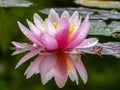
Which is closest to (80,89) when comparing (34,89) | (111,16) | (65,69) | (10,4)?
(65,69)

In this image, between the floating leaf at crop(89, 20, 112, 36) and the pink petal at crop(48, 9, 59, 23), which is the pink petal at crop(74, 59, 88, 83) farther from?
the floating leaf at crop(89, 20, 112, 36)

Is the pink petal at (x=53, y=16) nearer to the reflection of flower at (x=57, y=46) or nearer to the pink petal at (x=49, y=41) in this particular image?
the reflection of flower at (x=57, y=46)

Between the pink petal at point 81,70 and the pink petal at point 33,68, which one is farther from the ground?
the pink petal at point 33,68

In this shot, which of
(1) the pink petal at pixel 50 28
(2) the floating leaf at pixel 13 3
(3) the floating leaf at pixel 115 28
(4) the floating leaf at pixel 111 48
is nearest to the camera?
(1) the pink petal at pixel 50 28

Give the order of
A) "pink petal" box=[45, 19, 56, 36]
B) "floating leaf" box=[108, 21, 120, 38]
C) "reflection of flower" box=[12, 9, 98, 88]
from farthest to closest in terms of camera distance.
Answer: "floating leaf" box=[108, 21, 120, 38] < "pink petal" box=[45, 19, 56, 36] < "reflection of flower" box=[12, 9, 98, 88]

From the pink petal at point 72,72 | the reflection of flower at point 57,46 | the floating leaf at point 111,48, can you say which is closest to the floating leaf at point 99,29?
the floating leaf at point 111,48

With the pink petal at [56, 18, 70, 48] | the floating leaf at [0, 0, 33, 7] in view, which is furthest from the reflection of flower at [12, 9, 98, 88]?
the floating leaf at [0, 0, 33, 7]
